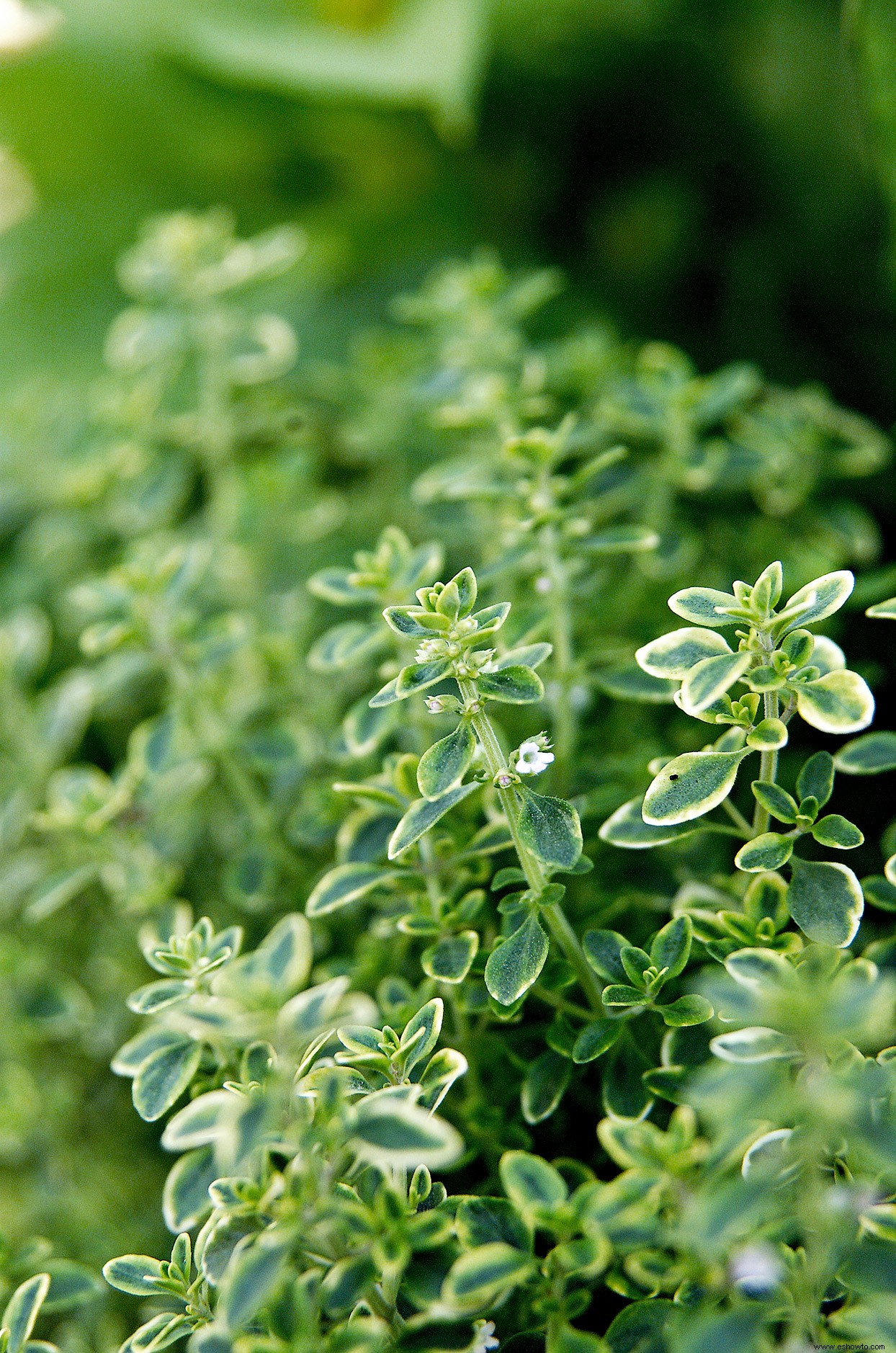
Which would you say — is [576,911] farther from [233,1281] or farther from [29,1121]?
[29,1121]

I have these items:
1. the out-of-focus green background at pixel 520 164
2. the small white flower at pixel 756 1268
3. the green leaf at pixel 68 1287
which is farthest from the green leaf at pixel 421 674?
the out-of-focus green background at pixel 520 164

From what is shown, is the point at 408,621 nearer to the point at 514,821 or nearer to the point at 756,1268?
the point at 514,821

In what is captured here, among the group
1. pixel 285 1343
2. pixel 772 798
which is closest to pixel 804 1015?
pixel 772 798

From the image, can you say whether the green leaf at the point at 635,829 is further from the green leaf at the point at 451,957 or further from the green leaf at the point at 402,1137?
the green leaf at the point at 402,1137

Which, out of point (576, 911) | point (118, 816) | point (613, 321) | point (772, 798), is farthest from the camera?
point (613, 321)

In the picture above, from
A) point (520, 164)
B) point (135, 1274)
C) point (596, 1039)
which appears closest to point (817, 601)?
point (596, 1039)

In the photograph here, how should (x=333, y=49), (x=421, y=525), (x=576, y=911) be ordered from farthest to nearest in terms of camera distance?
(x=333, y=49) < (x=421, y=525) < (x=576, y=911)
